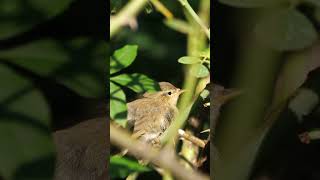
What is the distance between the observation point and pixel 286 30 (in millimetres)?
1362

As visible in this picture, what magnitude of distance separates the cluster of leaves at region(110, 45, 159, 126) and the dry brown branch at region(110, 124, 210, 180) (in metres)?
0.03

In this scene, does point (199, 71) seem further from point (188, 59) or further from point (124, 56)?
point (124, 56)

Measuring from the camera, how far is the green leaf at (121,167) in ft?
4.28

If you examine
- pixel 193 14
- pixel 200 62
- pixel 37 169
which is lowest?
pixel 37 169

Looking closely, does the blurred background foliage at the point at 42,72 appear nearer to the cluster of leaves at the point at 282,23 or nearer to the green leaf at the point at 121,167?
the green leaf at the point at 121,167

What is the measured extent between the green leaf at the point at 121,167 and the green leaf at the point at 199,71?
241 millimetres

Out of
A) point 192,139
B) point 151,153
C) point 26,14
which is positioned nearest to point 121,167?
point 151,153

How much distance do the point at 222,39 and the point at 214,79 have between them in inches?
3.7

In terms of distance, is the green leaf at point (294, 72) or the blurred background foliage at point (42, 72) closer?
the blurred background foliage at point (42, 72)

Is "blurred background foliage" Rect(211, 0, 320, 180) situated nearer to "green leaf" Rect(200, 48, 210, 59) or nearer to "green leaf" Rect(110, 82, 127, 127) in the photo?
"green leaf" Rect(200, 48, 210, 59)

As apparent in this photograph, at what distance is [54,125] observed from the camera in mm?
1304

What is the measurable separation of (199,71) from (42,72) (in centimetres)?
35

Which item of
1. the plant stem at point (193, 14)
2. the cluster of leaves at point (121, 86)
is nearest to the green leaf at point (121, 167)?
the cluster of leaves at point (121, 86)

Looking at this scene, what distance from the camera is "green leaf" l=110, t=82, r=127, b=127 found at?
4.26 feet
